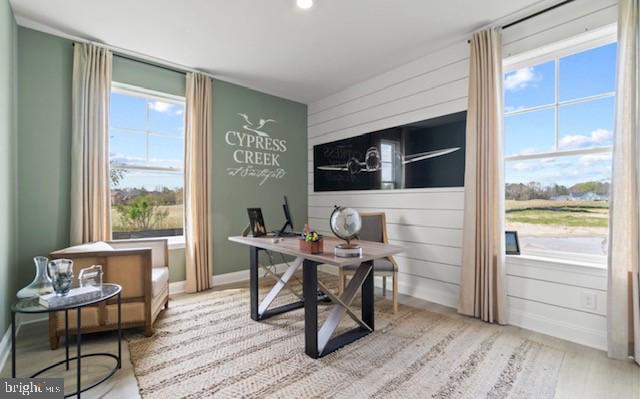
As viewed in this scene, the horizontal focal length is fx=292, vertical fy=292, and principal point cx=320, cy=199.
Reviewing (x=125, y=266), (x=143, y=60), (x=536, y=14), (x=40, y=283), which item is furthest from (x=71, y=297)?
(x=536, y=14)

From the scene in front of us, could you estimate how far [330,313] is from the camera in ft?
7.90

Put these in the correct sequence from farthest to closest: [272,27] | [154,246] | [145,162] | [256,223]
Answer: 1. [145,162]
2. [154,246]
3. [256,223]
4. [272,27]

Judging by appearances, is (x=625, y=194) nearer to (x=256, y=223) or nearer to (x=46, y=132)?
(x=256, y=223)

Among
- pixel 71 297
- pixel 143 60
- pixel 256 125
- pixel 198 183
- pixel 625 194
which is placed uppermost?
pixel 143 60

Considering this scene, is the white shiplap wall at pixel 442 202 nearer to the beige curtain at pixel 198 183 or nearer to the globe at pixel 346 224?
the globe at pixel 346 224

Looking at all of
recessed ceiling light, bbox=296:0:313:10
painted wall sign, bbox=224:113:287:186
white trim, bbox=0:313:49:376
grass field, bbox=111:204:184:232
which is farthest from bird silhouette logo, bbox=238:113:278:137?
white trim, bbox=0:313:49:376

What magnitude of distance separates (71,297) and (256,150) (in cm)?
304

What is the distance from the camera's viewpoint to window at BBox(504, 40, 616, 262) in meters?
2.37

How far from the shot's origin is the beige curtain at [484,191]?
2.69 metres

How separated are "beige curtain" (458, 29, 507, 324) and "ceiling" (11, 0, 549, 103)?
0.37 metres

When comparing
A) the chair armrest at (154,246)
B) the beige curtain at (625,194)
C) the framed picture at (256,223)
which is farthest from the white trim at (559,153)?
the chair armrest at (154,246)

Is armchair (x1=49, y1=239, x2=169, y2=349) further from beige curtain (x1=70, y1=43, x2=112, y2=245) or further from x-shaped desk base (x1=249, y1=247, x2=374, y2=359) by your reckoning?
x-shaped desk base (x1=249, y1=247, x2=374, y2=359)

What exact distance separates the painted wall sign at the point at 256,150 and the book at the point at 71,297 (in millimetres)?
2502

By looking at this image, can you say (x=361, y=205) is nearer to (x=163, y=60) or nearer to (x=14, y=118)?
(x=163, y=60)
